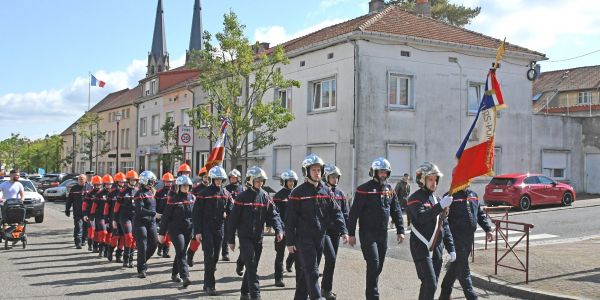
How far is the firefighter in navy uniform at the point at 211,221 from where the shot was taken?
8.84 m

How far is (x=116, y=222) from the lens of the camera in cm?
1198

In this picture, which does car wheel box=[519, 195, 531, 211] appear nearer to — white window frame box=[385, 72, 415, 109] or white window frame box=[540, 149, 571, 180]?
white window frame box=[385, 72, 415, 109]

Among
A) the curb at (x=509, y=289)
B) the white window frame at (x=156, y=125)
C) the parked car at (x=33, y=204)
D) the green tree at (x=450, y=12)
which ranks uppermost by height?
the green tree at (x=450, y=12)

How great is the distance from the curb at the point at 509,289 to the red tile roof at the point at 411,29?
1510cm

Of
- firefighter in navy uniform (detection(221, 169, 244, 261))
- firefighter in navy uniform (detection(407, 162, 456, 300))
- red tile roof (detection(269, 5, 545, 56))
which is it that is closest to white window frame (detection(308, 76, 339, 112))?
red tile roof (detection(269, 5, 545, 56))

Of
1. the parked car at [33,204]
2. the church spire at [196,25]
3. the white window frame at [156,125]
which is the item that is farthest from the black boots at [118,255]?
the church spire at [196,25]

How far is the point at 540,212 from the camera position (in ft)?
70.5

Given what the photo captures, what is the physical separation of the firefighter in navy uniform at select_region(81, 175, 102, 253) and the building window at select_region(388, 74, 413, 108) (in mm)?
13545

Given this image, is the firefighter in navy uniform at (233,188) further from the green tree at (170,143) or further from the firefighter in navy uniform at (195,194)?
the green tree at (170,143)

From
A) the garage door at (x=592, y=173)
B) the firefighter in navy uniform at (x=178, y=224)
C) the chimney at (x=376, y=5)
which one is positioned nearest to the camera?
the firefighter in navy uniform at (x=178, y=224)

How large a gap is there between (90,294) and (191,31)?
245ft

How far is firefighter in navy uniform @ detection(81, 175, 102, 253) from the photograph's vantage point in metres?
14.0

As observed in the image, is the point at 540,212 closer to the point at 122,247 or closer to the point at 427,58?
the point at 427,58

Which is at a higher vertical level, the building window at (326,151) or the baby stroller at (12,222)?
the building window at (326,151)
